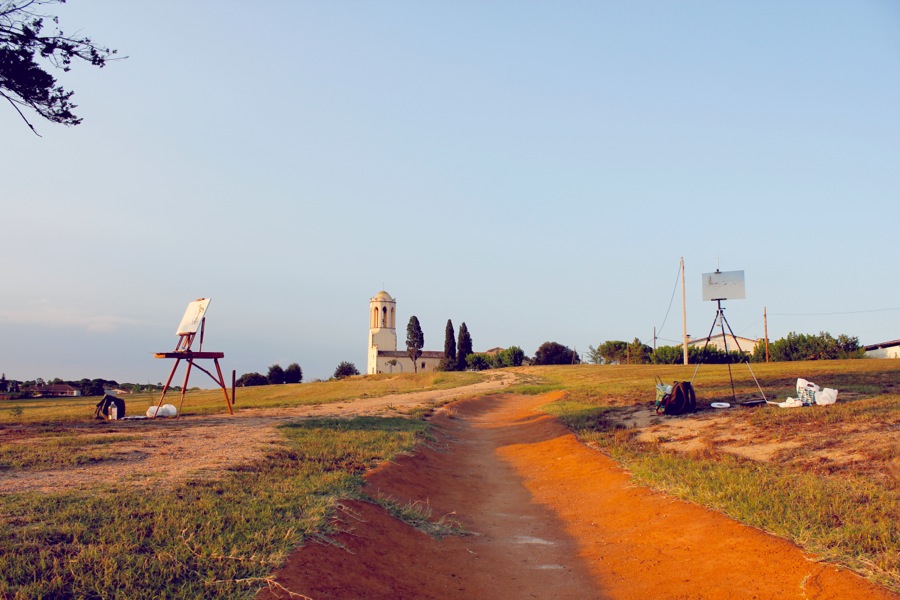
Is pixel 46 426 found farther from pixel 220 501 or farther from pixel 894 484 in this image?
pixel 894 484

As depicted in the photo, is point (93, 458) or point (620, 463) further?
point (620, 463)

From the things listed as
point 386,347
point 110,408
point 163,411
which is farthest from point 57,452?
point 386,347

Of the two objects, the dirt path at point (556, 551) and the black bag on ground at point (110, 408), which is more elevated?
the black bag on ground at point (110, 408)

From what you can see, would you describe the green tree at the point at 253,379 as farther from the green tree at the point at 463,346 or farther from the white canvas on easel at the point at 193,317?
the white canvas on easel at the point at 193,317

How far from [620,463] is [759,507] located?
458 centimetres

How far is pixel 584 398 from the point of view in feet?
81.5

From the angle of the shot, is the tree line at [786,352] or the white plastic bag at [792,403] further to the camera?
the tree line at [786,352]

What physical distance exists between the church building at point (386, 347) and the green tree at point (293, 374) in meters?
19.3

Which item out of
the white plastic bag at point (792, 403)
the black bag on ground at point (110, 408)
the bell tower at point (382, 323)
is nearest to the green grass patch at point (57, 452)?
the black bag on ground at point (110, 408)

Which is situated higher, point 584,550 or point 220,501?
point 220,501

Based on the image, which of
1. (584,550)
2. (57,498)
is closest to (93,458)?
(57,498)

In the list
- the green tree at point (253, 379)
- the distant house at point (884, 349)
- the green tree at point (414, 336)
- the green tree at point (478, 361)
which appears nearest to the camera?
the distant house at point (884, 349)

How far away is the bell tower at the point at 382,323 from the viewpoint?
368ft

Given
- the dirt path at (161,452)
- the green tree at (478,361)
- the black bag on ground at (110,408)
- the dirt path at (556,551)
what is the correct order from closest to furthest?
the dirt path at (556,551)
the dirt path at (161,452)
the black bag on ground at (110,408)
the green tree at (478,361)
